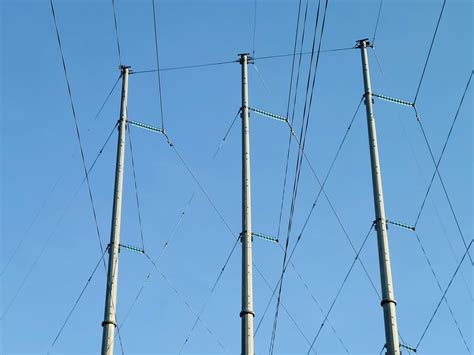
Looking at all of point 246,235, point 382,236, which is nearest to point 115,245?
point 246,235

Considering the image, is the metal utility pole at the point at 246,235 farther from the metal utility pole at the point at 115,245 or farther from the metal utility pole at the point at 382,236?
the metal utility pole at the point at 382,236

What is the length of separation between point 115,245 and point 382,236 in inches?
384

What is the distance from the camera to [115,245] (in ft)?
106

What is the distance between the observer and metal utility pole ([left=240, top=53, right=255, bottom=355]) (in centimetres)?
2889

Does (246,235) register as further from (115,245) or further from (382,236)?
(382,236)

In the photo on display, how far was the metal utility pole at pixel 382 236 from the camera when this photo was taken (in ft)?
84.3

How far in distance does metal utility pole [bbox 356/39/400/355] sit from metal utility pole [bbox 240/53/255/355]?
464 cm

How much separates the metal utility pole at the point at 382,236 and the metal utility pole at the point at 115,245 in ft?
29.9

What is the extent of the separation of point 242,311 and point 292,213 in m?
4.40

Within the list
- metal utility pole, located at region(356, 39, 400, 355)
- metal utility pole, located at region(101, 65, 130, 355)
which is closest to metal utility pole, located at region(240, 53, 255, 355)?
metal utility pole, located at region(101, 65, 130, 355)

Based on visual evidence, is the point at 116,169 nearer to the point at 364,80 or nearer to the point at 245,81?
the point at 245,81

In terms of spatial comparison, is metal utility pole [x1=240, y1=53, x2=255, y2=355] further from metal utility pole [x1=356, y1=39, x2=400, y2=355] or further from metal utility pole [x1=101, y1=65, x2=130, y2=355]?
metal utility pole [x1=356, y1=39, x2=400, y2=355]

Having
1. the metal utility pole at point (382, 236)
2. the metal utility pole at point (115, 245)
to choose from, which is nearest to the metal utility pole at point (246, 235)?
the metal utility pole at point (115, 245)

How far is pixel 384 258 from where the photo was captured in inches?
1094
